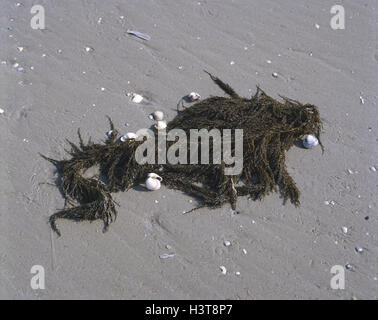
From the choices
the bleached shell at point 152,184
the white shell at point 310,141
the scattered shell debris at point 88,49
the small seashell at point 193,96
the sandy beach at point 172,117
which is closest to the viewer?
the sandy beach at point 172,117

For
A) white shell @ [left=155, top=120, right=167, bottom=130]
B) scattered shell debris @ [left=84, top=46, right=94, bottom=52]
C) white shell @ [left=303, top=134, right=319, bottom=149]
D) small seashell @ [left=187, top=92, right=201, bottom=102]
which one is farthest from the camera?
scattered shell debris @ [left=84, top=46, right=94, bottom=52]

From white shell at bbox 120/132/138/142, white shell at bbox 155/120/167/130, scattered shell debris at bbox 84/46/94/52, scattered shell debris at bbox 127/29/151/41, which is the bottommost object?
white shell at bbox 120/132/138/142

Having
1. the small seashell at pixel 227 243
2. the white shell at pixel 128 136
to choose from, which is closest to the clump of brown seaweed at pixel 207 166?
the white shell at pixel 128 136

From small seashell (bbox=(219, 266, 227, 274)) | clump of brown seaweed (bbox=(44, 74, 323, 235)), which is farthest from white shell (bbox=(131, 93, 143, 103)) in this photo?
small seashell (bbox=(219, 266, 227, 274))

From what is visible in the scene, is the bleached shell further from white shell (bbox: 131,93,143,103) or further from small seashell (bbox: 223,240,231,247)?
white shell (bbox: 131,93,143,103)

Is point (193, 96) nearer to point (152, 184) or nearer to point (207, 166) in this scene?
point (207, 166)

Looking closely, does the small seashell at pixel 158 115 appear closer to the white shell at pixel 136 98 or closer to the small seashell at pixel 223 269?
the white shell at pixel 136 98
